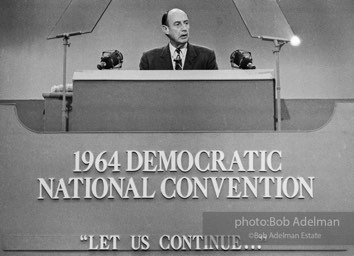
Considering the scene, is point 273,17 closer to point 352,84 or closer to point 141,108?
point 141,108

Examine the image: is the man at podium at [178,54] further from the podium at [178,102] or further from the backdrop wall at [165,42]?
the backdrop wall at [165,42]

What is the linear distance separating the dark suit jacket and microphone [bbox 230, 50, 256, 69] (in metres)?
0.22

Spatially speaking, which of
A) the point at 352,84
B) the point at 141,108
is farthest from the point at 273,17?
the point at 352,84

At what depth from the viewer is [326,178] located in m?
6.96

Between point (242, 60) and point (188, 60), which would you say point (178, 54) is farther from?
point (242, 60)

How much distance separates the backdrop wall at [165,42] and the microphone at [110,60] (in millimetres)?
1541

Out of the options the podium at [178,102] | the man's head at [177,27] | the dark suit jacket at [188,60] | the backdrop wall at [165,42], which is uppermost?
the backdrop wall at [165,42]

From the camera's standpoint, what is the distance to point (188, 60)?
796 cm

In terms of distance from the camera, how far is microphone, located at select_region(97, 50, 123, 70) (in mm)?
8016

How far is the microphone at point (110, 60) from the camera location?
8016 millimetres

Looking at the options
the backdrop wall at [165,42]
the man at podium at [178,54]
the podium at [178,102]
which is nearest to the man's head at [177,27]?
the man at podium at [178,54]

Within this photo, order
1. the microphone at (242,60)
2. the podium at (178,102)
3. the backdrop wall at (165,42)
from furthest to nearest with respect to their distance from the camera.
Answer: the backdrop wall at (165,42) → the microphone at (242,60) → the podium at (178,102)

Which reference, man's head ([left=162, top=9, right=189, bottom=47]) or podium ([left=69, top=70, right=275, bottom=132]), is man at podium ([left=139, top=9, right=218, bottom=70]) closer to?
man's head ([left=162, top=9, right=189, bottom=47])

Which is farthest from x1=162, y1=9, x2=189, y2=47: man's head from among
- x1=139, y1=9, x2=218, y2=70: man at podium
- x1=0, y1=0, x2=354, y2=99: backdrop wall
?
x1=0, y1=0, x2=354, y2=99: backdrop wall
